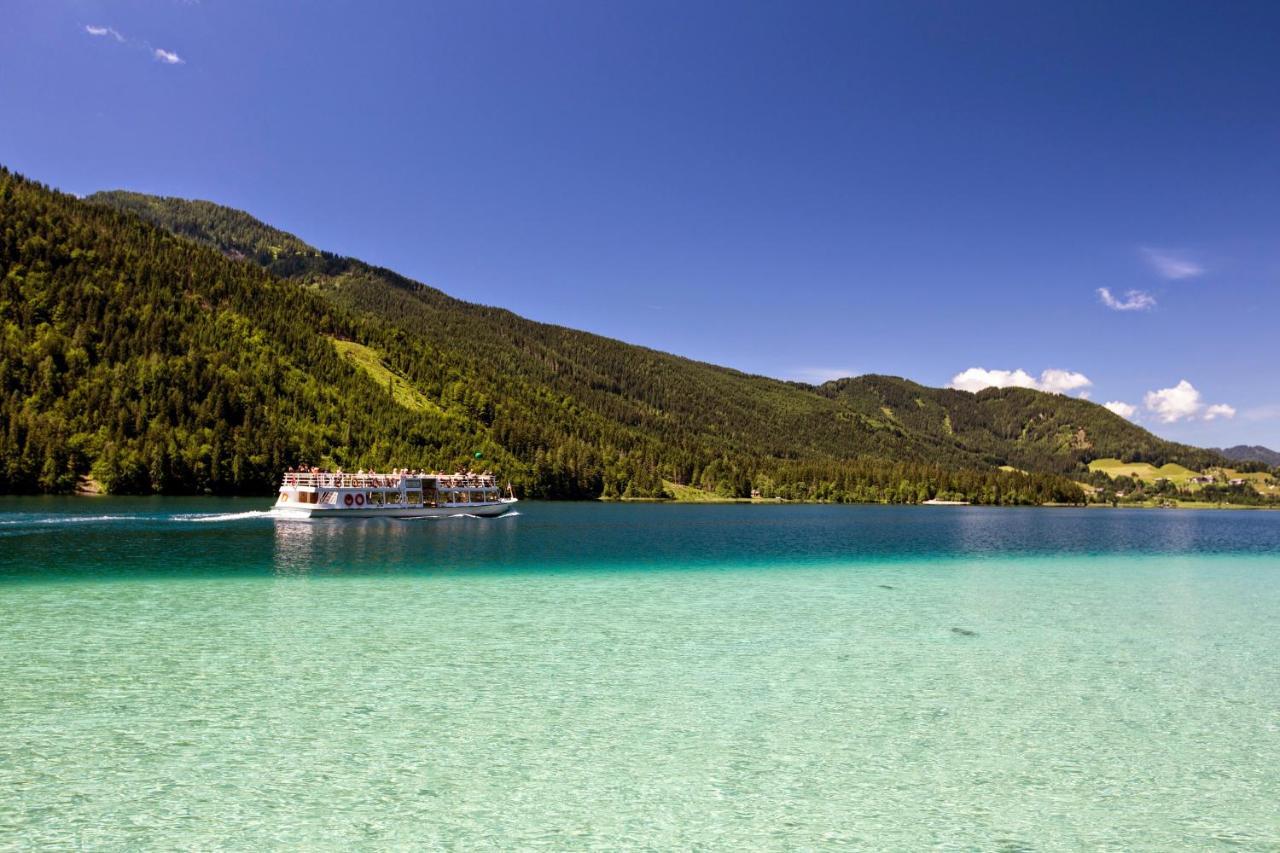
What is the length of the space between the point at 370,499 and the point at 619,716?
106295mm

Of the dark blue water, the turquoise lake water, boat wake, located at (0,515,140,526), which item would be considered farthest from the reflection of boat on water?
the turquoise lake water

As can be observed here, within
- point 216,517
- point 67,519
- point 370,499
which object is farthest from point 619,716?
point 370,499

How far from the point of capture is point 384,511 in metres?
112

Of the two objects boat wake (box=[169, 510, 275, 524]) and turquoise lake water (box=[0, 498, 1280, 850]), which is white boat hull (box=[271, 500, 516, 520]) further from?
turquoise lake water (box=[0, 498, 1280, 850])

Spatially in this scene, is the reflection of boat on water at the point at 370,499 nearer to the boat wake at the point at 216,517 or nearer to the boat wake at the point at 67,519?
the boat wake at the point at 216,517

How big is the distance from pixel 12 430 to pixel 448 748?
7052 inches

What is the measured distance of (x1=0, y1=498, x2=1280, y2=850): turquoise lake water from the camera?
12664mm

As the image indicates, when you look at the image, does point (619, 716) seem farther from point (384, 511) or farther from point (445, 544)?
point (384, 511)

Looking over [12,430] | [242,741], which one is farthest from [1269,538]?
[12,430]

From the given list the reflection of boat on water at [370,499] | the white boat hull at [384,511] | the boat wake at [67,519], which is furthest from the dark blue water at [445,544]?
the reflection of boat on water at [370,499]

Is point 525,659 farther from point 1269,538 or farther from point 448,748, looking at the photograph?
point 1269,538

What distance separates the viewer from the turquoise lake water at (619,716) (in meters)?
12.7

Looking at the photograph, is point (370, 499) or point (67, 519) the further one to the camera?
point (370, 499)

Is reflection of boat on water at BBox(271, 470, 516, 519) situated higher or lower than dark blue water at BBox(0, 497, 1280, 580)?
higher
